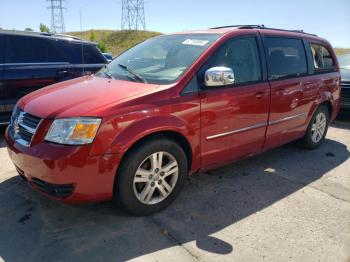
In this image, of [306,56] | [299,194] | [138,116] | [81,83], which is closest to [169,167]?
[138,116]

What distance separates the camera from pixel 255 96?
4.01 meters

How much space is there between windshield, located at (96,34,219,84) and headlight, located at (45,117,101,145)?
0.85 m

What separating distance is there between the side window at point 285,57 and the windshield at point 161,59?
881 millimetres

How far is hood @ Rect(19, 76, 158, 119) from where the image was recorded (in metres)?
2.97

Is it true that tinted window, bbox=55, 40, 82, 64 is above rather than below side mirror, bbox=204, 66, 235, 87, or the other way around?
above

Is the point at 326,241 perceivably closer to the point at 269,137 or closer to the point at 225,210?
the point at 225,210

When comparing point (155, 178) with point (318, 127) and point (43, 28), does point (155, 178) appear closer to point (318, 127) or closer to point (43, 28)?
point (318, 127)

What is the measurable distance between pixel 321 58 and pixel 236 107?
240 centimetres

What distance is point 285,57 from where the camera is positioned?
4.59 m

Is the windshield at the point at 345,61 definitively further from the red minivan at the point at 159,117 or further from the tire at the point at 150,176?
the tire at the point at 150,176

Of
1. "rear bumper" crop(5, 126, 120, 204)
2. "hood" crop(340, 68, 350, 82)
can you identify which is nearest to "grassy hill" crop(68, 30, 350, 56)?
"hood" crop(340, 68, 350, 82)

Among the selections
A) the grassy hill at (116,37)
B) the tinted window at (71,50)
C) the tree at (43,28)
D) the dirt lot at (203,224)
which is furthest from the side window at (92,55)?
the grassy hill at (116,37)

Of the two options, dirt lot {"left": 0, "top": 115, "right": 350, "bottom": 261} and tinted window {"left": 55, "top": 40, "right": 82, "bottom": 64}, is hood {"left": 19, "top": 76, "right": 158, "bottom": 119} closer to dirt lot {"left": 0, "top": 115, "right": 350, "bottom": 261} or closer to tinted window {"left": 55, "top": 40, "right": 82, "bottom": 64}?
dirt lot {"left": 0, "top": 115, "right": 350, "bottom": 261}

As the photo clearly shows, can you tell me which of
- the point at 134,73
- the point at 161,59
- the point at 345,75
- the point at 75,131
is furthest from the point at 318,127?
the point at 75,131
